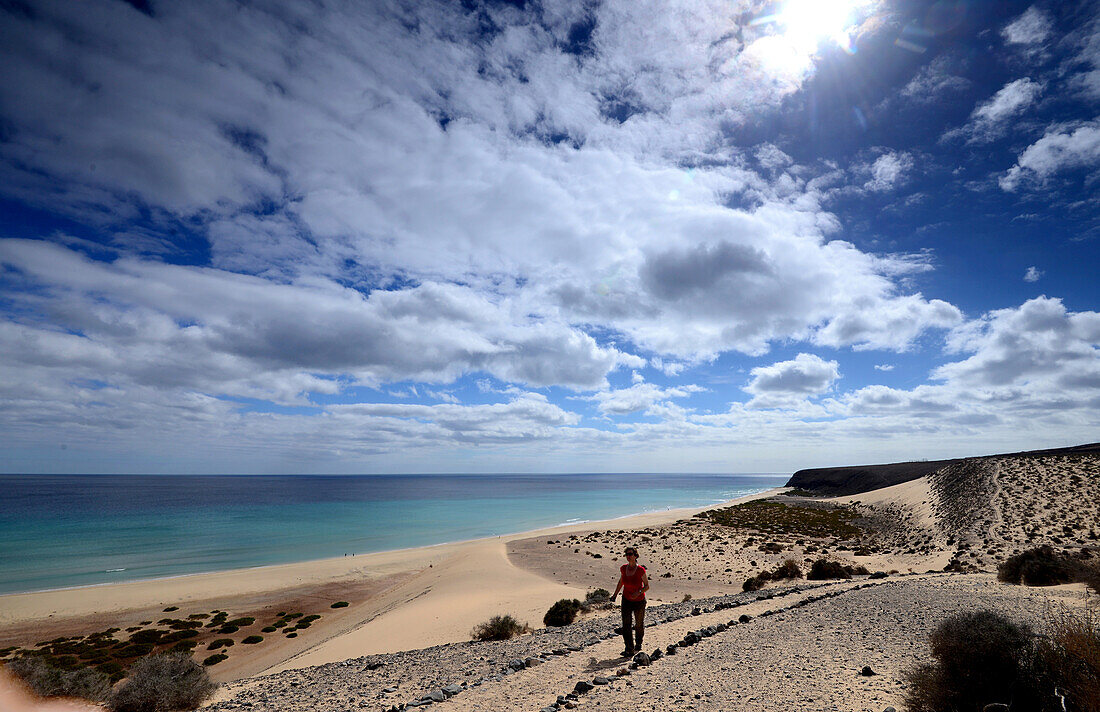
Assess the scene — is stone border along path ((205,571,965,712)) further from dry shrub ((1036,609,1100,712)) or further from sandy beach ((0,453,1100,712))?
dry shrub ((1036,609,1100,712))

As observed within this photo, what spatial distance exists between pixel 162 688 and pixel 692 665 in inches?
420

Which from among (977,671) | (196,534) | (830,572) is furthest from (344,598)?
(196,534)

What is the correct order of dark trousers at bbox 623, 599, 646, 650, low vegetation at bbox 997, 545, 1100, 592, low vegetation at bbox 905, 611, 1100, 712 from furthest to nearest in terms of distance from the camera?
low vegetation at bbox 997, 545, 1100, 592, dark trousers at bbox 623, 599, 646, 650, low vegetation at bbox 905, 611, 1100, 712

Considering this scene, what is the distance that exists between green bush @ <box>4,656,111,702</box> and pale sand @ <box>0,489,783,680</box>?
5004 mm

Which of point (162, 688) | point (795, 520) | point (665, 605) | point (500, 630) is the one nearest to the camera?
point (162, 688)

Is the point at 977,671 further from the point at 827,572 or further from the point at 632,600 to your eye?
the point at 827,572

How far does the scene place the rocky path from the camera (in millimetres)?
6766

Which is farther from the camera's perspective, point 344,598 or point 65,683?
point 344,598

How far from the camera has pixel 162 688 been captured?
32.8 ft

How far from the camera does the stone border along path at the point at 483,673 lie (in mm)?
7855

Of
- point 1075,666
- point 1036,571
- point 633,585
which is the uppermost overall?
point 1075,666

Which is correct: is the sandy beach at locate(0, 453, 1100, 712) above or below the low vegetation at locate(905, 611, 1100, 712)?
below

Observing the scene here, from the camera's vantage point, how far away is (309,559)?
122ft

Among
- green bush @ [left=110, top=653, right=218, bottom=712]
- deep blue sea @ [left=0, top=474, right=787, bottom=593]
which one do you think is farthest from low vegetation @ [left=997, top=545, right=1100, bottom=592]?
deep blue sea @ [left=0, top=474, right=787, bottom=593]
